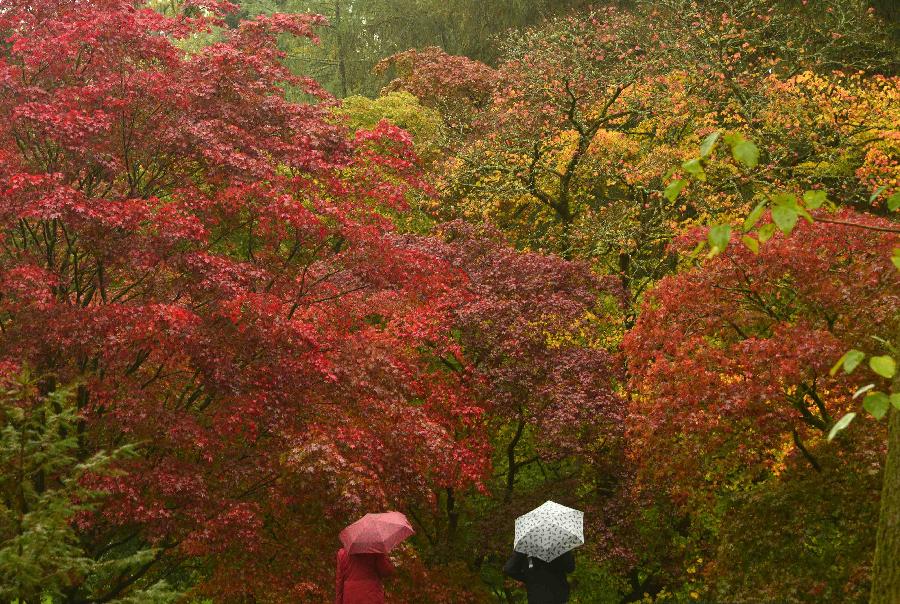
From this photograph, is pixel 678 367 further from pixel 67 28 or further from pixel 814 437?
pixel 67 28

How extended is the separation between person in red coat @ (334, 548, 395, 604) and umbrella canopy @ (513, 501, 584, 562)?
0.96 metres

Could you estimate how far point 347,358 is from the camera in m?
10.9

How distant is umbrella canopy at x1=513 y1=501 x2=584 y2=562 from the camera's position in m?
6.70

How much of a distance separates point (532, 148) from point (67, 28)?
388 inches

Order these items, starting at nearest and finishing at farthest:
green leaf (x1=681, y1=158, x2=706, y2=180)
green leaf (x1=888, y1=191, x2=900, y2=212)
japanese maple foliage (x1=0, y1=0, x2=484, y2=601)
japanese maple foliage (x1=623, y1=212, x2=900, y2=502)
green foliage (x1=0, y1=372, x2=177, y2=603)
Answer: green leaf (x1=681, y1=158, x2=706, y2=180)
green leaf (x1=888, y1=191, x2=900, y2=212)
green foliage (x1=0, y1=372, x2=177, y2=603)
japanese maple foliage (x1=0, y1=0, x2=484, y2=601)
japanese maple foliage (x1=623, y1=212, x2=900, y2=502)

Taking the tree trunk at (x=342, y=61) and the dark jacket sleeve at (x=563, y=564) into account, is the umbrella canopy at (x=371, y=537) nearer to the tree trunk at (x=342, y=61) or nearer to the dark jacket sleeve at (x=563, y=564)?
the dark jacket sleeve at (x=563, y=564)

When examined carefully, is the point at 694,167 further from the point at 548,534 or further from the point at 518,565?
the point at 518,565

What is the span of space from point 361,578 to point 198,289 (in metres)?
3.52

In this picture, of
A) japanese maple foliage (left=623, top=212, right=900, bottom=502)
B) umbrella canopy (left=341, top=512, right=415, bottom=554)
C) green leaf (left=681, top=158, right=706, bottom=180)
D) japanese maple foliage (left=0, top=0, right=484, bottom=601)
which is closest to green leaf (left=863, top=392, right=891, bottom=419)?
green leaf (left=681, top=158, right=706, bottom=180)

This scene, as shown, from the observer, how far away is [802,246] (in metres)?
10.4

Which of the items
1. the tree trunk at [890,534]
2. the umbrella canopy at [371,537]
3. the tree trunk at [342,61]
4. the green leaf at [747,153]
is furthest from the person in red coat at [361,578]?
the tree trunk at [342,61]

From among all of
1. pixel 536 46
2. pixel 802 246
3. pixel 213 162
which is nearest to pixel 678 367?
pixel 802 246

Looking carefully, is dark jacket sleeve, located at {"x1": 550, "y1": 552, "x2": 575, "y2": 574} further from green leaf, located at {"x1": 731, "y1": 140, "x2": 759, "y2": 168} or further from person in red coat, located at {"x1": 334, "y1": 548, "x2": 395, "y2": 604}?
green leaf, located at {"x1": 731, "y1": 140, "x2": 759, "y2": 168}

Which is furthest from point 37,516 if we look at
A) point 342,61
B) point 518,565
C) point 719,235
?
point 342,61
